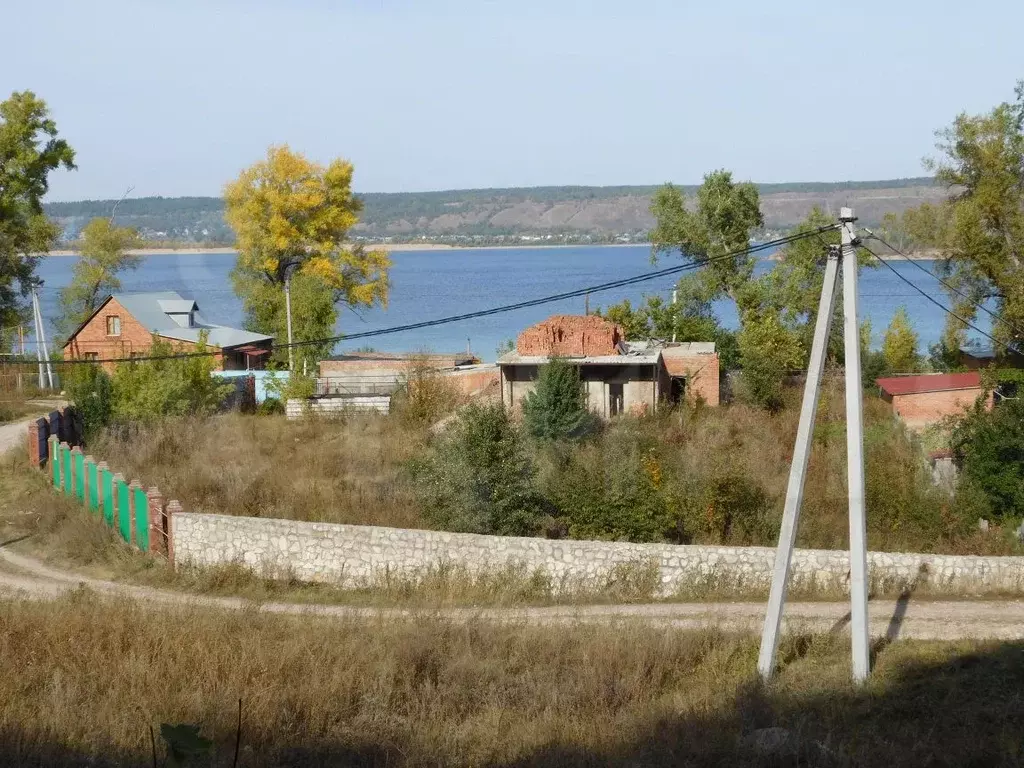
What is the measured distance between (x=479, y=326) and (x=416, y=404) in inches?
2582

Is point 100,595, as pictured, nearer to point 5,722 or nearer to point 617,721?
point 5,722

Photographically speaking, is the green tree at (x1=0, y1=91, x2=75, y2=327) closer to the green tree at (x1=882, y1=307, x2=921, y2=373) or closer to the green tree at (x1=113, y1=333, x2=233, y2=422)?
the green tree at (x1=113, y1=333, x2=233, y2=422)

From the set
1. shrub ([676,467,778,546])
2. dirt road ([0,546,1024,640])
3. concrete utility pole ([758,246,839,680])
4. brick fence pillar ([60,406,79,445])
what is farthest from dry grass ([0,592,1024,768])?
brick fence pillar ([60,406,79,445])

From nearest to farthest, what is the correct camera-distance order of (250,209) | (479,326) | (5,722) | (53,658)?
(5,722) → (53,658) → (250,209) → (479,326)

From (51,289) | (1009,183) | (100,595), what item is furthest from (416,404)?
(51,289)

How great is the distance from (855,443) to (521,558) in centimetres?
672

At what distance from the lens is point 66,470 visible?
23484 millimetres

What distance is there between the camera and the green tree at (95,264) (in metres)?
57.8

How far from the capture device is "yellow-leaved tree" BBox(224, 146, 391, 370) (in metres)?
52.3

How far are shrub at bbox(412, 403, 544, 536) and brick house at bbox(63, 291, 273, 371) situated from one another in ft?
78.1

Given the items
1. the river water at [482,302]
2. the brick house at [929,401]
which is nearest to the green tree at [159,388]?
the brick house at [929,401]

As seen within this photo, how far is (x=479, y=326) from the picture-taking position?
322 ft

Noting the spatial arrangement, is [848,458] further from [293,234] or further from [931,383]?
[293,234]

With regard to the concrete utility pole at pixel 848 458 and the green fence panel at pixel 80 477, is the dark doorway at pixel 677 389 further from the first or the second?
the concrete utility pole at pixel 848 458
